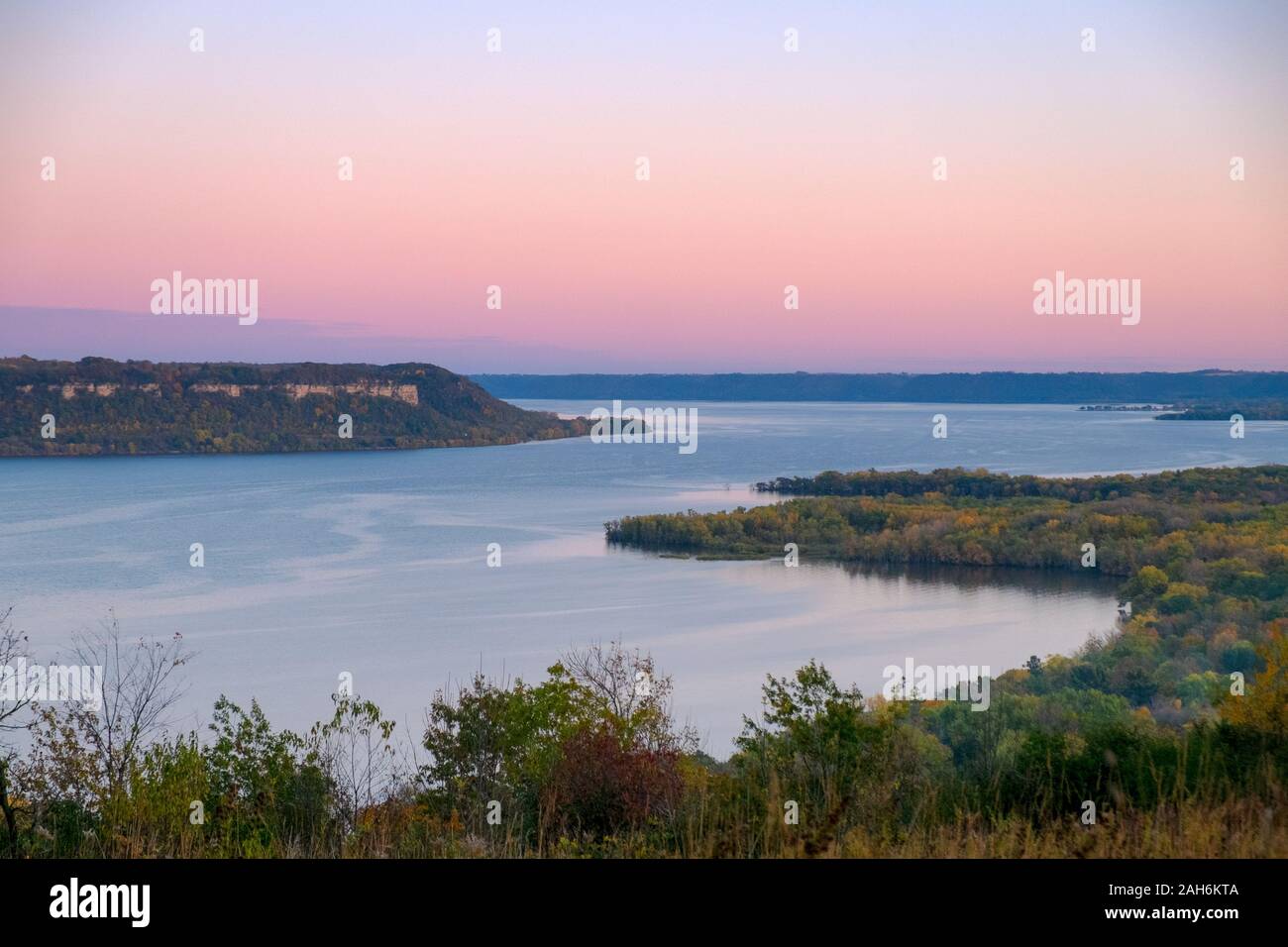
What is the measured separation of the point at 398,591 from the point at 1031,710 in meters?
21.2

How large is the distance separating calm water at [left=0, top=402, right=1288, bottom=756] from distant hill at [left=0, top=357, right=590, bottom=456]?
26.4ft

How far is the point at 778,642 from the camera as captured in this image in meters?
27.7

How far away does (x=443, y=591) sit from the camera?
109 ft

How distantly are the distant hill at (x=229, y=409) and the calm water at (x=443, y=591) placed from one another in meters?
8.05

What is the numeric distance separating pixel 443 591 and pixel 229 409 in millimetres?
55074

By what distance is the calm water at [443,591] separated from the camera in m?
24.8

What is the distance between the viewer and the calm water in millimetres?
24766
